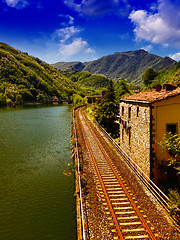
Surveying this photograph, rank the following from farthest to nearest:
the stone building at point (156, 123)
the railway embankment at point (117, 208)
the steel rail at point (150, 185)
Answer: the stone building at point (156, 123), the steel rail at point (150, 185), the railway embankment at point (117, 208)

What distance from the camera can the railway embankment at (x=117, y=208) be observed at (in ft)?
32.7

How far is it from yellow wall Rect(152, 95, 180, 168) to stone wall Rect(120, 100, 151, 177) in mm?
631

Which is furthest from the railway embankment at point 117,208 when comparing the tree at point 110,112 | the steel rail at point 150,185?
the tree at point 110,112

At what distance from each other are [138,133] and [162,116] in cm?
377

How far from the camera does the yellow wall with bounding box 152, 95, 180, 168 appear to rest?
15.8 meters

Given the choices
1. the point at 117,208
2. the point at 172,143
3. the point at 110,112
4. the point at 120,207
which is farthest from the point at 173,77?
the point at 117,208

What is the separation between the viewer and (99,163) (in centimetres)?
2055

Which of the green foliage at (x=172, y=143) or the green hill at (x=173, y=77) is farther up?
the green hill at (x=173, y=77)

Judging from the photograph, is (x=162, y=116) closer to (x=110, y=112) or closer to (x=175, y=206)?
(x=175, y=206)

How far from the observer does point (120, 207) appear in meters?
12.2

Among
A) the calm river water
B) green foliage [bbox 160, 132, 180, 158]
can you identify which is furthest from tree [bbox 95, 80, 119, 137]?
green foliage [bbox 160, 132, 180, 158]

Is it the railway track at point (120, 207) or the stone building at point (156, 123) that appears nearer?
the railway track at point (120, 207)

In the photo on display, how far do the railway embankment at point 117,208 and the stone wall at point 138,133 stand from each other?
Answer: 1.86 m

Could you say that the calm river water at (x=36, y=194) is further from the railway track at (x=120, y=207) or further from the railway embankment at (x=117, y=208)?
the railway track at (x=120, y=207)
